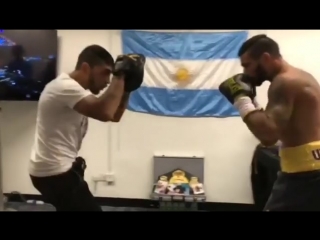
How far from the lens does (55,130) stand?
1835 millimetres

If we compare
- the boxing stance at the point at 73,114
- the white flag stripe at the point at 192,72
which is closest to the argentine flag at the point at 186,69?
the white flag stripe at the point at 192,72

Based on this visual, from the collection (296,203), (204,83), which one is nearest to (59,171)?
(296,203)

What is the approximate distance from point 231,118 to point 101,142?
948mm

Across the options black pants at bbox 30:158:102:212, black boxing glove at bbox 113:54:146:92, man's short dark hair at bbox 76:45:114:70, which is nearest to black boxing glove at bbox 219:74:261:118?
black boxing glove at bbox 113:54:146:92

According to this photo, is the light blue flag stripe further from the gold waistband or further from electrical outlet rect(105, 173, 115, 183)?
the gold waistband

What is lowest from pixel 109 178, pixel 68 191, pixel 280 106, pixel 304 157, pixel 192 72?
pixel 109 178

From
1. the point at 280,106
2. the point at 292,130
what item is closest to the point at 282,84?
the point at 280,106

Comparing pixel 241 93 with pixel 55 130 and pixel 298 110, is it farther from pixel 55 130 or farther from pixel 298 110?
pixel 55 130

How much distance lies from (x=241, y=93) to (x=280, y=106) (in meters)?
0.17

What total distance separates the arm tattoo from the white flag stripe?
1187 mm

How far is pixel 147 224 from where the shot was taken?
4.79 ft

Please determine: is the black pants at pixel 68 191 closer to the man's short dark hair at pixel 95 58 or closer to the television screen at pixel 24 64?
the man's short dark hair at pixel 95 58

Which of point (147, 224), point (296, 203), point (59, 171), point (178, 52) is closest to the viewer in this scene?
point (147, 224)

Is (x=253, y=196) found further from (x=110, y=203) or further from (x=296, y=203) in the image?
(x=296, y=203)
